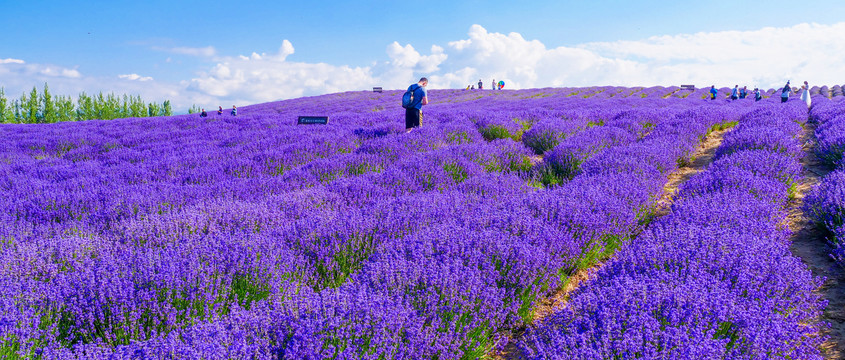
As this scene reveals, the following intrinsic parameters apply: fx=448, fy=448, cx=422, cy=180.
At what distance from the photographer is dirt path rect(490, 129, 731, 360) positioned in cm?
220

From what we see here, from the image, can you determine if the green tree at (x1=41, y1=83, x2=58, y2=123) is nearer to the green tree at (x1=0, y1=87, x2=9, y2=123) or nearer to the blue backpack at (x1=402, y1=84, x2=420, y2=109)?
the green tree at (x1=0, y1=87, x2=9, y2=123)

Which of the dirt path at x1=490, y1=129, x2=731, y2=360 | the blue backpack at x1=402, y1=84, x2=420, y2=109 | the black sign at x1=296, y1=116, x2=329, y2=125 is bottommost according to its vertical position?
the dirt path at x1=490, y1=129, x2=731, y2=360

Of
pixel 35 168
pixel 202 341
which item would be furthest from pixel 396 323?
pixel 35 168

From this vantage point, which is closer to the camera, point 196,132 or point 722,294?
point 722,294

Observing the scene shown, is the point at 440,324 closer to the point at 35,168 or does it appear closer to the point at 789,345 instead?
the point at 789,345

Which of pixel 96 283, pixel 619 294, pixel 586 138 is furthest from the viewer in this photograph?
pixel 586 138

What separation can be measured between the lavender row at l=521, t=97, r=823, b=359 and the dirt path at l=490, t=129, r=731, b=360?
26cm

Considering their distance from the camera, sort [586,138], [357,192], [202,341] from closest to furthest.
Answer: [202,341] → [357,192] → [586,138]

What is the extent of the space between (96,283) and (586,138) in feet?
18.2

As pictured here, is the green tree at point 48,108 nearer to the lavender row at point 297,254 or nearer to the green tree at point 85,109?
the green tree at point 85,109

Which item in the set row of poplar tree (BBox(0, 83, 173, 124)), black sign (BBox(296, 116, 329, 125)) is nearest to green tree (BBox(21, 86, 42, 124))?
row of poplar tree (BBox(0, 83, 173, 124))

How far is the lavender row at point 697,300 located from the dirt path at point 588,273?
264 millimetres

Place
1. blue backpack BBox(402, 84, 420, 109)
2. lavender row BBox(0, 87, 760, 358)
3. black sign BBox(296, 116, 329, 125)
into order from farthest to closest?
black sign BBox(296, 116, 329, 125) < blue backpack BBox(402, 84, 420, 109) < lavender row BBox(0, 87, 760, 358)

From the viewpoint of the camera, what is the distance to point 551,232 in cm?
266
